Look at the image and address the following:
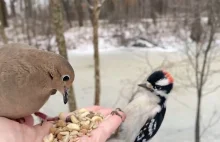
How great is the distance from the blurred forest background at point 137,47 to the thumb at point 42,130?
2.06 meters

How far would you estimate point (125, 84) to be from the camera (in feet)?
22.4

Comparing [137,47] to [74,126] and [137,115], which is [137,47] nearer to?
[137,115]

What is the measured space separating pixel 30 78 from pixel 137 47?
9635 millimetres

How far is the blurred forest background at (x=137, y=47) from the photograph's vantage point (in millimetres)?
4715

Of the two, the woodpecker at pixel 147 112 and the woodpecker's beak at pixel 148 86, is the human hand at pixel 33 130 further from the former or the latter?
the woodpecker's beak at pixel 148 86

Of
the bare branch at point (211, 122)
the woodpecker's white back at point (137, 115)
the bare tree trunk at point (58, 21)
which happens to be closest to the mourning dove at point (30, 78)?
the woodpecker's white back at point (137, 115)

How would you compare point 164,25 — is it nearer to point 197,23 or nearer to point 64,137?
point 197,23

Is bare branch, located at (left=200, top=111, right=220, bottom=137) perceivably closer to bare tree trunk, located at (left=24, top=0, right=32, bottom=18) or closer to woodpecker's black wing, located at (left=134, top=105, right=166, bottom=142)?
woodpecker's black wing, located at (left=134, top=105, right=166, bottom=142)

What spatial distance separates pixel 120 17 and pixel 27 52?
12100mm

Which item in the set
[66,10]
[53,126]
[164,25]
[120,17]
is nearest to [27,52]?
[53,126]

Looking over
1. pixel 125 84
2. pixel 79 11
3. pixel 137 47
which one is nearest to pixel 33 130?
pixel 125 84

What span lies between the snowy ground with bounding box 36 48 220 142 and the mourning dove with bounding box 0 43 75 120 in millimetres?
3389

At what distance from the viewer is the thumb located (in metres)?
1.64

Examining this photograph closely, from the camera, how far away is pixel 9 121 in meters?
1.55
